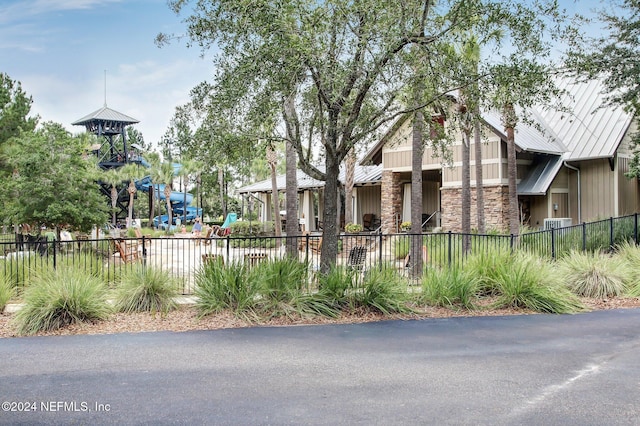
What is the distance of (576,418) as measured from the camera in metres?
5.11

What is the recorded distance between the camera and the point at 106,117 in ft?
182

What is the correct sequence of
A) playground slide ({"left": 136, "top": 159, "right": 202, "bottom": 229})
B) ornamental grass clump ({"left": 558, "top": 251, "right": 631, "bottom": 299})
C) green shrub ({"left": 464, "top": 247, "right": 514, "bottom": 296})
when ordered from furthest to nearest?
playground slide ({"left": 136, "top": 159, "right": 202, "bottom": 229})
ornamental grass clump ({"left": 558, "top": 251, "right": 631, "bottom": 299})
green shrub ({"left": 464, "top": 247, "right": 514, "bottom": 296})

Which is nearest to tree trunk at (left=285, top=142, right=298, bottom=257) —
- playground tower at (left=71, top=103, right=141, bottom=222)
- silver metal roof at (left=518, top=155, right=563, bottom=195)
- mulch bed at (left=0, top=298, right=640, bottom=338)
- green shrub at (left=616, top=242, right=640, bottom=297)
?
mulch bed at (left=0, top=298, right=640, bottom=338)

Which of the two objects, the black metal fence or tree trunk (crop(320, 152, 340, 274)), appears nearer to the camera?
tree trunk (crop(320, 152, 340, 274))

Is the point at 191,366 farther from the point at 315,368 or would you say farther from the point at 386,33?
the point at 386,33

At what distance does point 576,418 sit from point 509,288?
240 inches

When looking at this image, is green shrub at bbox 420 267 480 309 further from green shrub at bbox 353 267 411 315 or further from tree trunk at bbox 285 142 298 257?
tree trunk at bbox 285 142 298 257

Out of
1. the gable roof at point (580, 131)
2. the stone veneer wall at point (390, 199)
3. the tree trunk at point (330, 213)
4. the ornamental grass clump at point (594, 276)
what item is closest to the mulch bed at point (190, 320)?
the tree trunk at point (330, 213)

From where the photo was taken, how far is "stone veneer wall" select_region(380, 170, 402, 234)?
27625mm

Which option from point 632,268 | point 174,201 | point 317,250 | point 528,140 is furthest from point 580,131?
point 174,201

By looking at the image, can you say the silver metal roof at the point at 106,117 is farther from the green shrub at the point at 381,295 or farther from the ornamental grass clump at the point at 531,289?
the ornamental grass clump at the point at 531,289

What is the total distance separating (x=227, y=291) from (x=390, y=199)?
18549mm

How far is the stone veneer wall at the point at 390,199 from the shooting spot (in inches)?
1088

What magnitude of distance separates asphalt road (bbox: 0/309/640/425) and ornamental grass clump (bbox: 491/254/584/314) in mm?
1390
